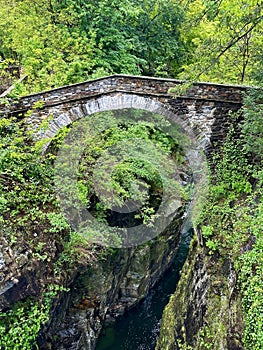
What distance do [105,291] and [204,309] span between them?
117 inches

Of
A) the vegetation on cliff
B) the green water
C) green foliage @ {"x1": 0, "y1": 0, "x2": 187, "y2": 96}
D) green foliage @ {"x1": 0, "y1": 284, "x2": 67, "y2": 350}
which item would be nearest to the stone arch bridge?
the vegetation on cliff

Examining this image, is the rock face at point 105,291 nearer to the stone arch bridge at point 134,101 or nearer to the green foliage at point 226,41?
the stone arch bridge at point 134,101

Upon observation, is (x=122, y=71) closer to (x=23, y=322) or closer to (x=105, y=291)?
(x=105, y=291)

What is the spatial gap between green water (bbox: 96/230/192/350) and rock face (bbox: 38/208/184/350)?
1.20ft

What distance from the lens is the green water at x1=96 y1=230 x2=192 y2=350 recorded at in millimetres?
9070

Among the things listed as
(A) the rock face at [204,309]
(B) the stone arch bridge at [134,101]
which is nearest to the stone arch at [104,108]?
(B) the stone arch bridge at [134,101]

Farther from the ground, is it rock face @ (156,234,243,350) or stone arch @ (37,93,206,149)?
stone arch @ (37,93,206,149)

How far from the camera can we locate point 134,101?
26.0ft

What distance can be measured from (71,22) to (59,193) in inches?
246

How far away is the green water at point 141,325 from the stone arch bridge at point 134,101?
582 centimetres

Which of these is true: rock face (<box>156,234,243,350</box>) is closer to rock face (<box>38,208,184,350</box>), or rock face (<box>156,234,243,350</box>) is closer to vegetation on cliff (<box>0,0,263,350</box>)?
vegetation on cliff (<box>0,0,263,350</box>)

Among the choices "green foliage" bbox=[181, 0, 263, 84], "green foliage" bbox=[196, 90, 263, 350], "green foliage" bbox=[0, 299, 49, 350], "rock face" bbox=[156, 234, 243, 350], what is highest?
"green foliage" bbox=[181, 0, 263, 84]

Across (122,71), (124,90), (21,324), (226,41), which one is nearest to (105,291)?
(21,324)

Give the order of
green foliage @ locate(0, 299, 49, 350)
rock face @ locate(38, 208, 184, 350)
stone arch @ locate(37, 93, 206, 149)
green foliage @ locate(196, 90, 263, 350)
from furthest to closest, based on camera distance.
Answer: stone arch @ locate(37, 93, 206, 149) < rock face @ locate(38, 208, 184, 350) < green foliage @ locate(0, 299, 49, 350) < green foliage @ locate(196, 90, 263, 350)
